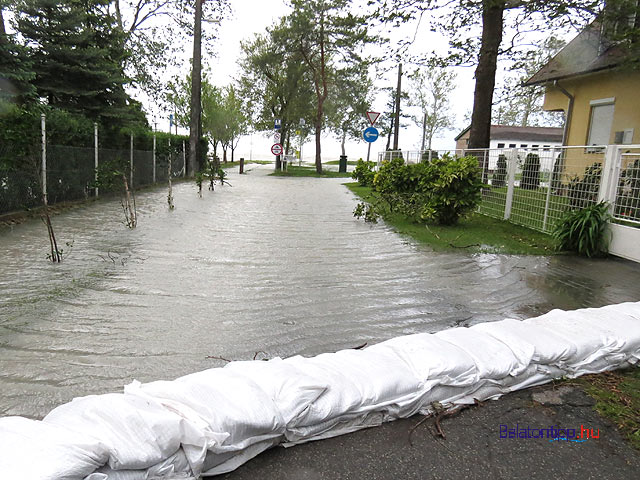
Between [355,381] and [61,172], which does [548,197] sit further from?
[61,172]

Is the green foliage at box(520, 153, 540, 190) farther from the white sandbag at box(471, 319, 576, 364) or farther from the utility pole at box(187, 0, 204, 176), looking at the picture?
the utility pole at box(187, 0, 204, 176)

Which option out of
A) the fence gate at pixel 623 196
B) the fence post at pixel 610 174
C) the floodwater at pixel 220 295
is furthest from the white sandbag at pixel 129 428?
the fence post at pixel 610 174

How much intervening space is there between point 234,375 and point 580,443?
1.80 meters

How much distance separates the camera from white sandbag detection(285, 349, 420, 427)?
Answer: 2475mm

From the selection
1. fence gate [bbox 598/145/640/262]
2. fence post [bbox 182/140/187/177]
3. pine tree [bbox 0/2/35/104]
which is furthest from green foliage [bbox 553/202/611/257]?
fence post [bbox 182/140/187/177]

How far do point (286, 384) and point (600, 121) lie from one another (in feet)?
56.0

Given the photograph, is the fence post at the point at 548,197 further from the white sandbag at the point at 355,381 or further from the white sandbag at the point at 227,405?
the white sandbag at the point at 227,405

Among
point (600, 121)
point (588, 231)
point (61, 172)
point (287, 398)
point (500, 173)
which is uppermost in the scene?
point (600, 121)

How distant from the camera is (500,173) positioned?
1024 centimetres

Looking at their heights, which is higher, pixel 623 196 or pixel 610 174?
pixel 610 174

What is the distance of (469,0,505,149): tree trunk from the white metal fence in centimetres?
226

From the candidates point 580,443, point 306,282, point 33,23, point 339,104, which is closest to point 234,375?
point 580,443

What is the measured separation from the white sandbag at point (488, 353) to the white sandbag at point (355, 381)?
46cm

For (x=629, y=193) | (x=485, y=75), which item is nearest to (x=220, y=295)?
(x=629, y=193)
